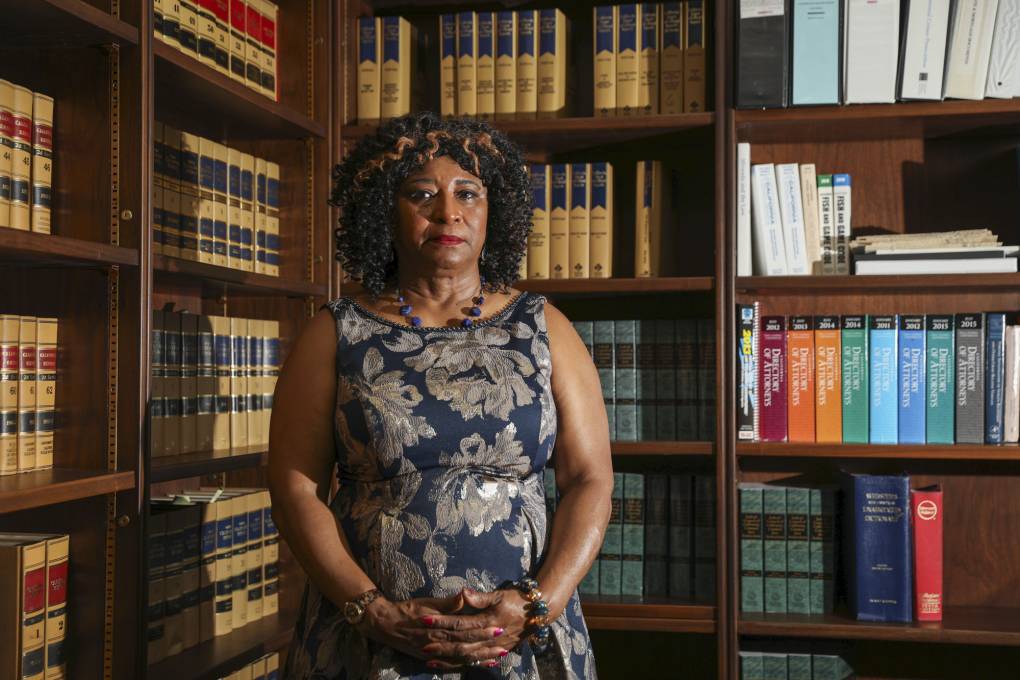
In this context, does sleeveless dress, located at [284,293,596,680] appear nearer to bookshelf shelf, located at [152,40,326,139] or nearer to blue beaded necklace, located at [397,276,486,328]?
blue beaded necklace, located at [397,276,486,328]

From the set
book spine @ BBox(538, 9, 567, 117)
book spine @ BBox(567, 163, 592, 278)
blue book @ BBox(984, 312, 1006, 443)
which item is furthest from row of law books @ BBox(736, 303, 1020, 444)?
book spine @ BBox(538, 9, 567, 117)

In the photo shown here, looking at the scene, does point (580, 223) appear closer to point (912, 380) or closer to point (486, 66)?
point (486, 66)

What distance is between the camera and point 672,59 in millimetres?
2508

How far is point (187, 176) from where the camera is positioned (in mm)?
2148

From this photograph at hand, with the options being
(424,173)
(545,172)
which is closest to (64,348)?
(424,173)

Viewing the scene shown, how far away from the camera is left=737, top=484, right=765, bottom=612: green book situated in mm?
2467

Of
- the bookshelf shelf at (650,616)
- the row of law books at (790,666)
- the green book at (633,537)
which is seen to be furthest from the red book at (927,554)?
the green book at (633,537)

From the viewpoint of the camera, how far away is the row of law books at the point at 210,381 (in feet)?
6.75

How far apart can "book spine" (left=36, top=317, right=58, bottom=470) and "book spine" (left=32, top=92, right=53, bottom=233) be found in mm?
169

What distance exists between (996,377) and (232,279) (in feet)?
5.63

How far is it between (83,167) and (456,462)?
0.82 m

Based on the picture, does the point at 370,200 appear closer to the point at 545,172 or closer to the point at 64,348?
the point at 64,348

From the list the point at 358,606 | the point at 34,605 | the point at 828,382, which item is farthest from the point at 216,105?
the point at 828,382

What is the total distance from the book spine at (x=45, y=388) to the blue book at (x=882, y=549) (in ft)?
5.62
